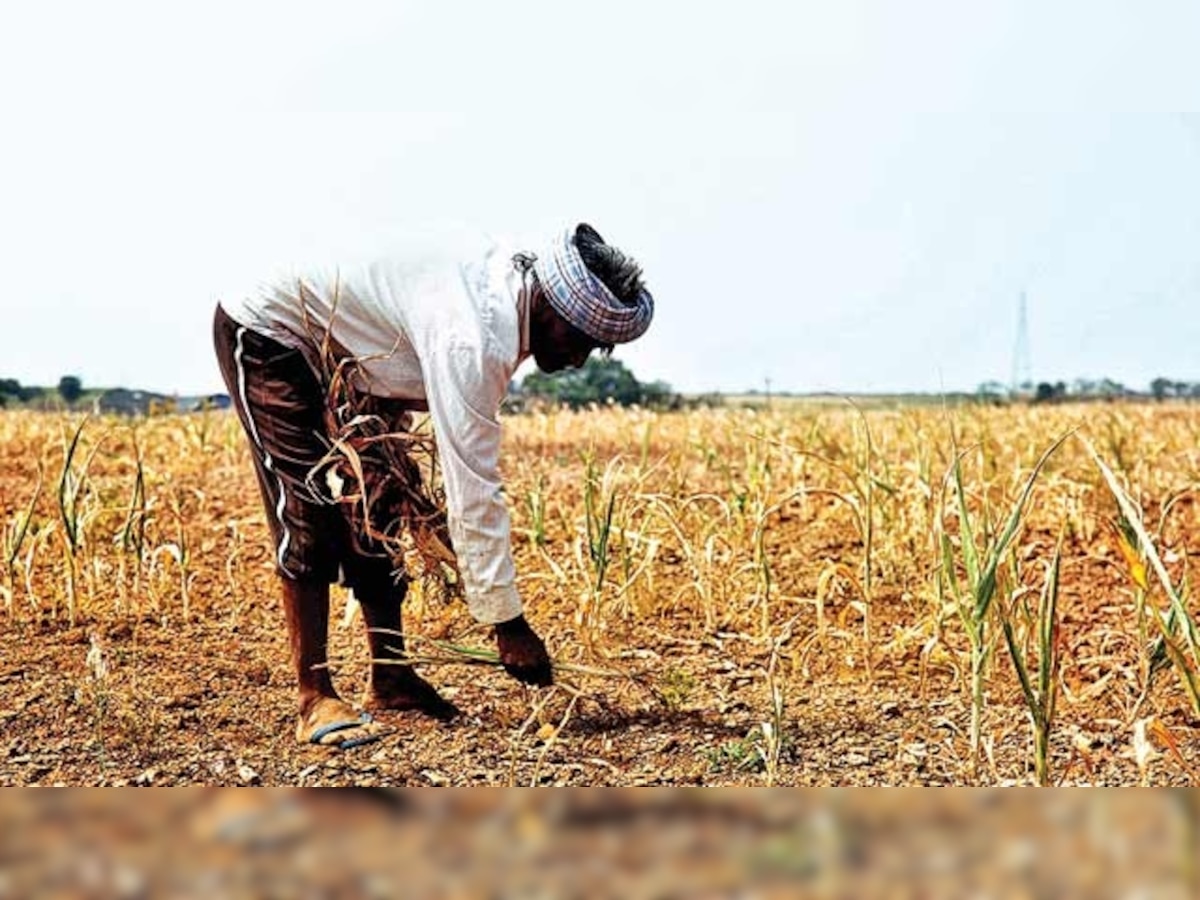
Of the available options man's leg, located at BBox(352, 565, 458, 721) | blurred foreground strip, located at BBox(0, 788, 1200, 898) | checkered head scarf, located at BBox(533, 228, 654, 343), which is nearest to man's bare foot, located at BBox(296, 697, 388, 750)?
man's leg, located at BBox(352, 565, 458, 721)

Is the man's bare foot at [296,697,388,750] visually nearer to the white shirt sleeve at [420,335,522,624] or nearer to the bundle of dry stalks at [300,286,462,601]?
the bundle of dry stalks at [300,286,462,601]

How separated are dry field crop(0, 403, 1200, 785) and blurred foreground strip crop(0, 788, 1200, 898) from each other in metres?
0.22

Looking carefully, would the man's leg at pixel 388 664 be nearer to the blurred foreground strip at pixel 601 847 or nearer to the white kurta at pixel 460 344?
the white kurta at pixel 460 344

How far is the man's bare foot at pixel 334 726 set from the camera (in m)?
2.60

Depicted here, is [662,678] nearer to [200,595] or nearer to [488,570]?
[488,570]

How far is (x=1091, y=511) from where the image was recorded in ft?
13.5

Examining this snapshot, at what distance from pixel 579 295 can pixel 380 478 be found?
2.02ft

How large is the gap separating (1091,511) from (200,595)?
2411 millimetres

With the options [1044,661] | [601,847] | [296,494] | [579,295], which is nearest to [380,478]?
[296,494]

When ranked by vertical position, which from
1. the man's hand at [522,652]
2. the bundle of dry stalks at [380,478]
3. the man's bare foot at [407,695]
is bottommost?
the man's bare foot at [407,695]

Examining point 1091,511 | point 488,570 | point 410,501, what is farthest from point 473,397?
point 1091,511

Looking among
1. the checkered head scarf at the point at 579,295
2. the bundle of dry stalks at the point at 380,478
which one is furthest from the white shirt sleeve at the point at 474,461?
the bundle of dry stalks at the point at 380,478

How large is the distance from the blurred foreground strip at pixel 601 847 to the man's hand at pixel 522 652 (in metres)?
0.47

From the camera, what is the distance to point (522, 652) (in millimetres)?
2463
